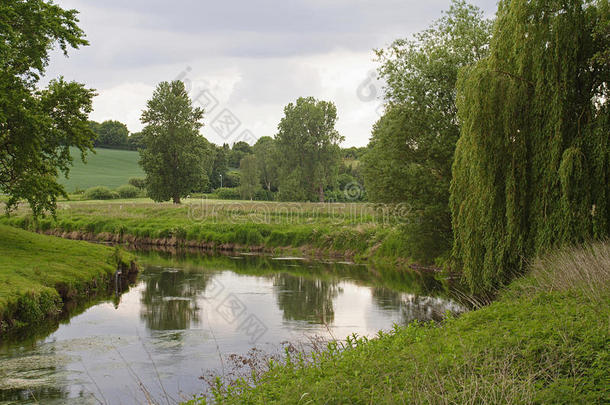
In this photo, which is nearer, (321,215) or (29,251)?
(29,251)

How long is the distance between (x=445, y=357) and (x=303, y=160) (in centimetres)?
6891

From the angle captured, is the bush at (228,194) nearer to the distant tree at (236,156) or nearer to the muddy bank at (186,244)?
the distant tree at (236,156)

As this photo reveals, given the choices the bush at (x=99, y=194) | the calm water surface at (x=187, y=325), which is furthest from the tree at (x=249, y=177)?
the calm water surface at (x=187, y=325)

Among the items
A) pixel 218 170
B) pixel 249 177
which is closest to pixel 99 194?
pixel 249 177

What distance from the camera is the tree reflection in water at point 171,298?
1778cm

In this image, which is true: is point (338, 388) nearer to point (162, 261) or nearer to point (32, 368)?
point (32, 368)

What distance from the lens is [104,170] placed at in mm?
105875

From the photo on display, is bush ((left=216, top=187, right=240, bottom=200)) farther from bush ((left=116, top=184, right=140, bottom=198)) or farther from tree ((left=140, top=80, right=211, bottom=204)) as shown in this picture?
tree ((left=140, top=80, right=211, bottom=204))

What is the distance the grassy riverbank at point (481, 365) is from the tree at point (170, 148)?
48.5m

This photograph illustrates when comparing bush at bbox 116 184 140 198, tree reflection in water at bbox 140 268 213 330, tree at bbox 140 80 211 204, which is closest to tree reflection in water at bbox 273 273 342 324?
tree reflection in water at bbox 140 268 213 330

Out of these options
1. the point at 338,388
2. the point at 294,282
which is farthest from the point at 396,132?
the point at 338,388

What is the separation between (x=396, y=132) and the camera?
25.2 m

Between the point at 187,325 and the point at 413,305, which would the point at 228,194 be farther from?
the point at 187,325

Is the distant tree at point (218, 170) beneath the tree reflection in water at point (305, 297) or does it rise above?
above
